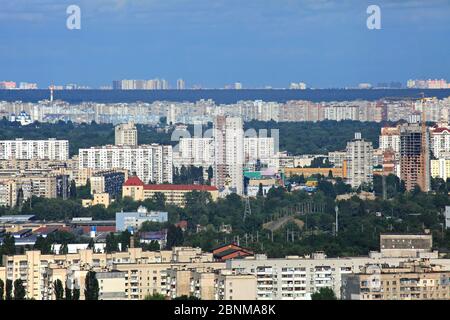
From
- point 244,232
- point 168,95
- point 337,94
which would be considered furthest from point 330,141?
point 244,232

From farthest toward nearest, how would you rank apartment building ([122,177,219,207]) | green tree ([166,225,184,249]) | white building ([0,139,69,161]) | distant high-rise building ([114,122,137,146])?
distant high-rise building ([114,122,137,146]) → white building ([0,139,69,161]) → apartment building ([122,177,219,207]) → green tree ([166,225,184,249])

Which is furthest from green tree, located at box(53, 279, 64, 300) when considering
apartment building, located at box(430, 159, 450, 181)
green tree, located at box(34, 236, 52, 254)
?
apartment building, located at box(430, 159, 450, 181)

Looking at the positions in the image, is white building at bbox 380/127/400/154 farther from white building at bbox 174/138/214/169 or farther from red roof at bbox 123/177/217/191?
red roof at bbox 123/177/217/191

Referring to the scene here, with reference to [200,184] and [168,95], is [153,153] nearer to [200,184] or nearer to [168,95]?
[200,184]

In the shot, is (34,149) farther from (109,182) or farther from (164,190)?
(164,190)

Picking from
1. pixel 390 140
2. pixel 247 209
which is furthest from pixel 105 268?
pixel 390 140

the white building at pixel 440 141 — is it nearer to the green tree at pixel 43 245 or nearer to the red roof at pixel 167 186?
the red roof at pixel 167 186
